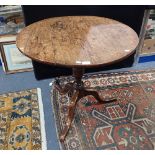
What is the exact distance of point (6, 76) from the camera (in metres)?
A: 2.37

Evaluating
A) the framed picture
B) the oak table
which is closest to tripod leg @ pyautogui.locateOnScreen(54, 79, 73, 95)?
the oak table

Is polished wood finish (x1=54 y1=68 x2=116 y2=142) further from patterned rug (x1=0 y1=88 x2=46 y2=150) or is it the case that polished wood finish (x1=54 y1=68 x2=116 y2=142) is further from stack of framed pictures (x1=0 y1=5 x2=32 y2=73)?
stack of framed pictures (x1=0 y1=5 x2=32 y2=73)

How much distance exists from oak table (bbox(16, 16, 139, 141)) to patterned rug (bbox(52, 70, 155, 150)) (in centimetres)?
15

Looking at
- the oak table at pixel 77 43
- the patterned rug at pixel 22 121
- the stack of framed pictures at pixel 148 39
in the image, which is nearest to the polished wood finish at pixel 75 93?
the oak table at pixel 77 43

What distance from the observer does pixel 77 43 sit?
1.42 m

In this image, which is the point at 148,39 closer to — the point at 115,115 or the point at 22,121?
the point at 115,115

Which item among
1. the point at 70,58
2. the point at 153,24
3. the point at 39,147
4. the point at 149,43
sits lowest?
the point at 39,147

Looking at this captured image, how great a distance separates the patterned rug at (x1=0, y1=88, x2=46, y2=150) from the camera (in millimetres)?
1690

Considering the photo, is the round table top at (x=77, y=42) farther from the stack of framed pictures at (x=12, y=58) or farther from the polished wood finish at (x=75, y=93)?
the stack of framed pictures at (x=12, y=58)

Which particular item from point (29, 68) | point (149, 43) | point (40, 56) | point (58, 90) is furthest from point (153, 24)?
point (40, 56)

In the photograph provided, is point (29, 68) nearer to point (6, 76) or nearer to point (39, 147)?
point (6, 76)

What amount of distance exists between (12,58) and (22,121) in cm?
78

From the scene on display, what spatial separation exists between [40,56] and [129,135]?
985mm

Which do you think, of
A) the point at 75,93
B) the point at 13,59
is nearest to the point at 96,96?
the point at 75,93
